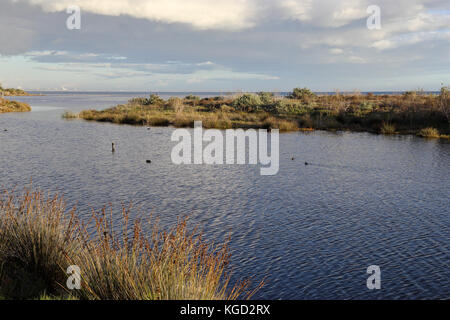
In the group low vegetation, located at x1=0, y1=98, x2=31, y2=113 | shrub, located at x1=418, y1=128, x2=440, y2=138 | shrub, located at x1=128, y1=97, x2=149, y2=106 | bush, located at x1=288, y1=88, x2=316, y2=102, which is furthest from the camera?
bush, located at x1=288, y1=88, x2=316, y2=102

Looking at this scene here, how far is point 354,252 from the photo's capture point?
14.2 meters

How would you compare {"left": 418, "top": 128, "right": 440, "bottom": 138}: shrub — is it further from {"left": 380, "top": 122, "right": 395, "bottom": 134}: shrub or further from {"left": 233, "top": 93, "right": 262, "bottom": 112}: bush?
{"left": 233, "top": 93, "right": 262, "bottom": 112}: bush

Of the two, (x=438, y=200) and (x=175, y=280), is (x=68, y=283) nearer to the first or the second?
(x=175, y=280)

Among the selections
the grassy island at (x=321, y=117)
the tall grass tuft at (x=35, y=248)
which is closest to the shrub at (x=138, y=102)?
the grassy island at (x=321, y=117)

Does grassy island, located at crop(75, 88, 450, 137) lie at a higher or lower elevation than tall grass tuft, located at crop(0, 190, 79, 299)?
higher

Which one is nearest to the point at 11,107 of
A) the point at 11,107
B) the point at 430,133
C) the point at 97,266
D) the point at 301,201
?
the point at 11,107

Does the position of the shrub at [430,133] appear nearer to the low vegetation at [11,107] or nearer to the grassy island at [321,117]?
the grassy island at [321,117]

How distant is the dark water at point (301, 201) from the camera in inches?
496

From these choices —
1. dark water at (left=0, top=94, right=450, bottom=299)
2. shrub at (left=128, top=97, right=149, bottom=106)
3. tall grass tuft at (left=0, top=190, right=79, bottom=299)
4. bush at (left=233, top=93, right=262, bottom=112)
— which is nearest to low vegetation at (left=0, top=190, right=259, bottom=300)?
tall grass tuft at (left=0, top=190, right=79, bottom=299)

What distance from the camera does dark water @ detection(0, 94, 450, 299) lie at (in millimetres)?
12594

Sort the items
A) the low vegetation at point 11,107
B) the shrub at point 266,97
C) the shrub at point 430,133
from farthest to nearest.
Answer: the low vegetation at point 11,107 → the shrub at point 266,97 → the shrub at point 430,133

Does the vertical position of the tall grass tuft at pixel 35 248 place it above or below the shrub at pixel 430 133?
below
